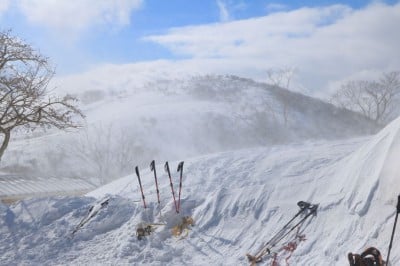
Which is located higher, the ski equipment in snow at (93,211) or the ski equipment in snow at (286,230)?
the ski equipment in snow at (93,211)

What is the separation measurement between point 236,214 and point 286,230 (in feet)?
5.17

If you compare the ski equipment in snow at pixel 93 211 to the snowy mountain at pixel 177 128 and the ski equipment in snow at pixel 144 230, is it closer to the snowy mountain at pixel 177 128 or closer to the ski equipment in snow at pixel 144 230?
the ski equipment in snow at pixel 144 230

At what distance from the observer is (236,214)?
10.3 metres

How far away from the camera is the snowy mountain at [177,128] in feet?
170

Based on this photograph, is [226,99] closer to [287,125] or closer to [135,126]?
[287,125]

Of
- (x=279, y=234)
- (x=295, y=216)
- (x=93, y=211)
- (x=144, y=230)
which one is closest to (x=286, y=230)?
(x=279, y=234)

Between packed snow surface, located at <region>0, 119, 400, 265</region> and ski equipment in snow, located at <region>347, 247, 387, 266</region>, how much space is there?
0.34 metres

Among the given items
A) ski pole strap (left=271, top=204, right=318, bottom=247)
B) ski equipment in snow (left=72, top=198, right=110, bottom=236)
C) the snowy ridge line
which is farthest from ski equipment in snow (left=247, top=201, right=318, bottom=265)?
the snowy ridge line

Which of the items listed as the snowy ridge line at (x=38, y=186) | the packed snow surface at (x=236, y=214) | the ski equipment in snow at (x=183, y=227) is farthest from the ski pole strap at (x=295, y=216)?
the snowy ridge line at (x=38, y=186)

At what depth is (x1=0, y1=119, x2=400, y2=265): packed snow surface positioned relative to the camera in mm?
8125

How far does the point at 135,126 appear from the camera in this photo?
6031 centimetres

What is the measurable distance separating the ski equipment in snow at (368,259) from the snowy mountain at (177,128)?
139 feet

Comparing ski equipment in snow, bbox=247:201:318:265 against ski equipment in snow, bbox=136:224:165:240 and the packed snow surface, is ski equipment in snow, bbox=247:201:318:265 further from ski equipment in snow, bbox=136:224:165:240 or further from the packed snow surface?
ski equipment in snow, bbox=136:224:165:240

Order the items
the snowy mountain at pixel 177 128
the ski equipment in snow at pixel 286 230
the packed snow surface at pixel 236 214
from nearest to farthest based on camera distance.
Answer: the packed snow surface at pixel 236 214, the ski equipment in snow at pixel 286 230, the snowy mountain at pixel 177 128
